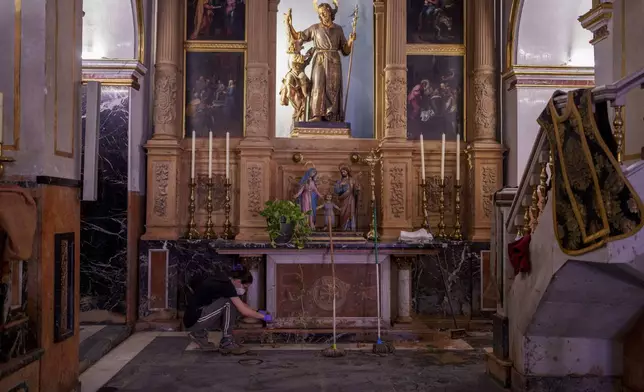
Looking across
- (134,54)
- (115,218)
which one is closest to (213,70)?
(134,54)

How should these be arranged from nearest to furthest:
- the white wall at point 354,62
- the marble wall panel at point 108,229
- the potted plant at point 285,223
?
the potted plant at point 285,223 → the marble wall panel at point 108,229 → the white wall at point 354,62

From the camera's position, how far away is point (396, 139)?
880cm

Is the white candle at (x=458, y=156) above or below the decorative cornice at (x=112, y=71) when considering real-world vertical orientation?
below

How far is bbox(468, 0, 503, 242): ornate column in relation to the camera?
880cm

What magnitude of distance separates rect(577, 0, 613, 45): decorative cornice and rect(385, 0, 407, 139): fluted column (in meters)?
2.99

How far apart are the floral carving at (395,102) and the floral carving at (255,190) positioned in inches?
76.7

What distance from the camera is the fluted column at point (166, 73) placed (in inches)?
341

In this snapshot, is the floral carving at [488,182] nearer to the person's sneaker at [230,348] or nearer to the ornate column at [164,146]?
the person's sneaker at [230,348]

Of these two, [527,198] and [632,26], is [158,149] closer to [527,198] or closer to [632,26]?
[527,198]

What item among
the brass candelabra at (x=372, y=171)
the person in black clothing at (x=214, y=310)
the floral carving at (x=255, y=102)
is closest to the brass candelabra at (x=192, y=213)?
the floral carving at (x=255, y=102)

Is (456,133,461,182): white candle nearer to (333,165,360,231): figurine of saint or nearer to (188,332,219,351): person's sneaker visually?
(333,165,360,231): figurine of saint

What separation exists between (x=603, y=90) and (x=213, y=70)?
244 inches

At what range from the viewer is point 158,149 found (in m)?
8.62

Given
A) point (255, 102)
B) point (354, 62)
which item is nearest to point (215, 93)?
point (255, 102)
